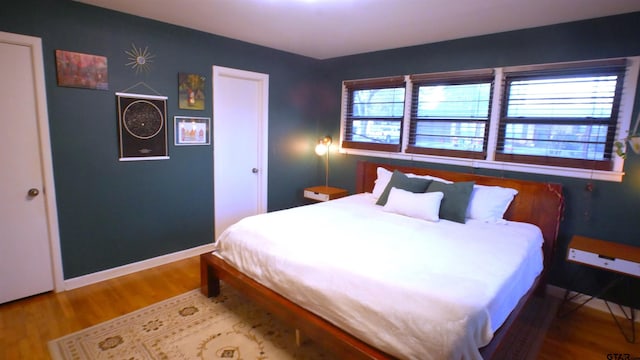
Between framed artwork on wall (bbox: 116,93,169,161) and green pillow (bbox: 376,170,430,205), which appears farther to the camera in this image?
green pillow (bbox: 376,170,430,205)

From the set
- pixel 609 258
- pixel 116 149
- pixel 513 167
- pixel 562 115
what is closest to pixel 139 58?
pixel 116 149

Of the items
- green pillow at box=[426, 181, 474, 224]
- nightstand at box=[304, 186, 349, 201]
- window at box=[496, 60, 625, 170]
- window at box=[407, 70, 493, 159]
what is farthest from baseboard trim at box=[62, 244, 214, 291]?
window at box=[496, 60, 625, 170]

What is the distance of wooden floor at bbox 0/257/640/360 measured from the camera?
2.22m

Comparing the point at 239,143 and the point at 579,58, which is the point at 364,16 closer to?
the point at 579,58

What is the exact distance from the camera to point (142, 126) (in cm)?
314

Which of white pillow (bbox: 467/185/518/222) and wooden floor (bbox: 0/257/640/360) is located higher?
white pillow (bbox: 467/185/518/222)

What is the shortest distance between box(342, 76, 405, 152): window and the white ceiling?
0.62m

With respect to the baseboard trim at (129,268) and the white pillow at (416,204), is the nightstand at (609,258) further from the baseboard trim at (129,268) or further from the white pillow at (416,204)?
the baseboard trim at (129,268)

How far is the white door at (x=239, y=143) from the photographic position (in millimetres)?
3756

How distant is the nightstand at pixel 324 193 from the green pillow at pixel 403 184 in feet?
2.93

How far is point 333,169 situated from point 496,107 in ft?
7.31

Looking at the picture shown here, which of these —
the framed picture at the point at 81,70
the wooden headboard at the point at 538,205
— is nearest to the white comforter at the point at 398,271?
the wooden headboard at the point at 538,205

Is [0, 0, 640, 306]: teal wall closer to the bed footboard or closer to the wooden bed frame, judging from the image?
the wooden bed frame

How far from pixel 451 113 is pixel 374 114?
3.24 ft
